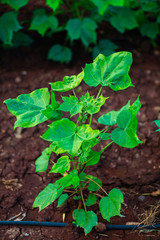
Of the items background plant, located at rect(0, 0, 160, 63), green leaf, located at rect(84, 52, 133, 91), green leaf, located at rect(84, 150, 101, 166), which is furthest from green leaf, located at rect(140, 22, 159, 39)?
green leaf, located at rect(84, 150, 101, 166)

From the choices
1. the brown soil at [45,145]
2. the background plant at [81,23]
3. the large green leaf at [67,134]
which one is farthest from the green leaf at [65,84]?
the background plant at [81,23]

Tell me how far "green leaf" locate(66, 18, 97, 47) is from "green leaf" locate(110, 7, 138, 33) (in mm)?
215

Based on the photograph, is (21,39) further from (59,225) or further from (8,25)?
(59,225)

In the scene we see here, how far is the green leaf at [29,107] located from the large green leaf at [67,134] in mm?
126

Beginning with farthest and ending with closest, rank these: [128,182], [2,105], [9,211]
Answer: [2,105]
[128,182]
[9,211]

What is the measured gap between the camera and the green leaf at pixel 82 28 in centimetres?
259

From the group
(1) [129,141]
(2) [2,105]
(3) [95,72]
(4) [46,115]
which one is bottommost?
(2) [2,105]

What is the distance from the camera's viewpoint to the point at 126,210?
1783mm

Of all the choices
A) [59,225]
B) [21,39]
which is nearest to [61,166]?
[59,225]

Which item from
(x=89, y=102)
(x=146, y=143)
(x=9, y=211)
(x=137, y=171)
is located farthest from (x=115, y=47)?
(x=9, y=211)

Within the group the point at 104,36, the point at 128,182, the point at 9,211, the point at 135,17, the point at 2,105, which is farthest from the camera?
the point at 104,36

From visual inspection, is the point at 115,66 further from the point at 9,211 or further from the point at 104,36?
the point at 104,36

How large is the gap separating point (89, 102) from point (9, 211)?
0.94 metres

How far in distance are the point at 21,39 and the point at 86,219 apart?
203 centimetres
